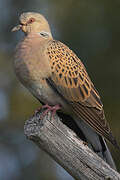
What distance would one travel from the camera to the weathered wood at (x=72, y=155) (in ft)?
12.1

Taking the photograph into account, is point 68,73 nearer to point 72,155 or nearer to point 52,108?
point 52,108

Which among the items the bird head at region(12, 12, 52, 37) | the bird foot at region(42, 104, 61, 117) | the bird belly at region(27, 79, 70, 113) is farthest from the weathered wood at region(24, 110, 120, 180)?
the bird head at region(12, 12, 52, 37)

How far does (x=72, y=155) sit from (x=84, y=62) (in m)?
3.60

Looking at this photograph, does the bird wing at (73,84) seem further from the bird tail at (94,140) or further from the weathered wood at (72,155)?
the weathered wood at (72,155)

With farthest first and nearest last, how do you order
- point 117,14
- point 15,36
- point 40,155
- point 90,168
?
point 15,36 → point 40,155 → point 117,14 → point 90,168

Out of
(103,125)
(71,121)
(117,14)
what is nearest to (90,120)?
(103,125)

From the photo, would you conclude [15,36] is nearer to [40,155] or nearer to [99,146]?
[40,155]

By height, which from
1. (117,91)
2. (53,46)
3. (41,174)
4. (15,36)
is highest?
(53,46)

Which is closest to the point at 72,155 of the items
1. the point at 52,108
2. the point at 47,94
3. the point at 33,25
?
the point at 52,108

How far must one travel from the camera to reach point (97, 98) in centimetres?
478

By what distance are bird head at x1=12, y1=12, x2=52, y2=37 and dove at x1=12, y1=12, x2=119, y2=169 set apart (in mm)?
237

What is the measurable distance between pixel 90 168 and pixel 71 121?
1.19 meters

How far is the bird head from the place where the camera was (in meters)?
5.18

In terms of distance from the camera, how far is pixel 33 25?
204 inches
